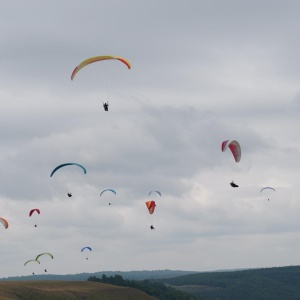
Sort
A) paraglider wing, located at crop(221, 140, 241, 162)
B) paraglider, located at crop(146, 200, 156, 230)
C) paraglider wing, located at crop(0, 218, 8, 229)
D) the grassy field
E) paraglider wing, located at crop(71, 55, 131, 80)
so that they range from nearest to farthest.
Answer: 1. paraglider wing, located at crop(71, 55, 131, 80)
2. paraglider wing, located at crop(221, 140, 241, 162)
3. paraglider wing, located at crop(0, 218, 8, 229)
4. paraglider, located at crop(146, 200, 156, 230)
5. the grassy field

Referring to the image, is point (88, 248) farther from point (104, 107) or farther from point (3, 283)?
point (104, 107)

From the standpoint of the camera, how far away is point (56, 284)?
140 metres

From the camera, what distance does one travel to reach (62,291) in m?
128

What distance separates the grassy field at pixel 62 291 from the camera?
116 m

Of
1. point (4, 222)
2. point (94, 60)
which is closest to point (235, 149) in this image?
point (94, 60)

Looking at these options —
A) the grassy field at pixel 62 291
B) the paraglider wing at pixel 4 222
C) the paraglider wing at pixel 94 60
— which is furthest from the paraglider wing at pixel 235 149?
the grassy field at pixel 62 291

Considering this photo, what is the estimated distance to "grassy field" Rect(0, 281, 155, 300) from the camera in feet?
382

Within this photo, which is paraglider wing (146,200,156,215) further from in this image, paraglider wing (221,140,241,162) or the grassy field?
the grassy field

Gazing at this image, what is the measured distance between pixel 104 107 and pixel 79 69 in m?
5.19

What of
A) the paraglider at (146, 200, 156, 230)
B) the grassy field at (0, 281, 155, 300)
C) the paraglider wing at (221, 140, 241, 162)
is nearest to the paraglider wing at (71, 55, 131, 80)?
the paraglider wing at (221, 140, 241, 162)

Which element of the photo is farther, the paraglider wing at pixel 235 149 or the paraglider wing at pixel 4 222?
the paraglider wing at pixel 4 222

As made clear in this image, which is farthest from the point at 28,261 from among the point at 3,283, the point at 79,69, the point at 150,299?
the point at 79,69

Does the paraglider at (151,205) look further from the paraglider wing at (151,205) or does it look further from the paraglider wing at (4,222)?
the paraglider wing at (4,222)

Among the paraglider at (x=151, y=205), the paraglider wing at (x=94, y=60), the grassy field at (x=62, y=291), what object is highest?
the paraglider wing at (x=94, y=60)
